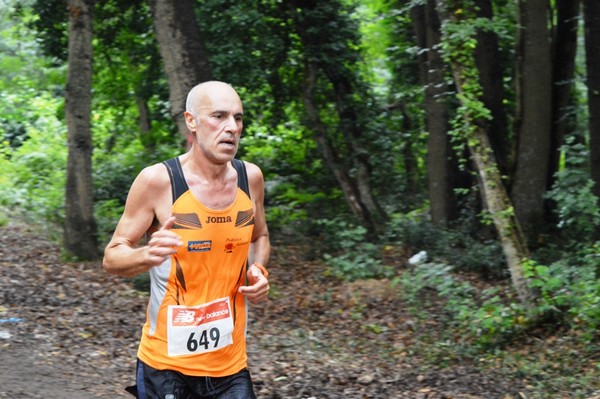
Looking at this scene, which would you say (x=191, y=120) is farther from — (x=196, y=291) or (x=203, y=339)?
(x=203, y=339)

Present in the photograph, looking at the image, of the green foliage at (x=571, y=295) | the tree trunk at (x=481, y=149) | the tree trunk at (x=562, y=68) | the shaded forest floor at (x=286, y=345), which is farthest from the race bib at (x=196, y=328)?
the tree trunk at (x=562, y=68)

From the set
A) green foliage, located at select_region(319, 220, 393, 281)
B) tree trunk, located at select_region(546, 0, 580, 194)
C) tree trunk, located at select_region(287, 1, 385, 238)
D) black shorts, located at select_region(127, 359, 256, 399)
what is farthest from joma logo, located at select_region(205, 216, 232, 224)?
tree trunk, located at select_region(287, 1, 385, 238)

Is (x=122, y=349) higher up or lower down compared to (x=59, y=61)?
lower down

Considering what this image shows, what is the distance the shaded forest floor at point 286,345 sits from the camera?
8055mm

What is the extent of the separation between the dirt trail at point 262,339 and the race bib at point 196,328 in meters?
4.04

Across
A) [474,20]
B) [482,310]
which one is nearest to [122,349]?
[482,310]

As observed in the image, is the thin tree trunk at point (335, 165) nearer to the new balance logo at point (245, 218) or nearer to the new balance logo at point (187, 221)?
the new balance logo at point (245, 218)

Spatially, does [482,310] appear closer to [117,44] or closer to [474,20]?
[474,20]

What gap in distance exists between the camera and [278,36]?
1692 centimetres

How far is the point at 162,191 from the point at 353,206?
13766mm

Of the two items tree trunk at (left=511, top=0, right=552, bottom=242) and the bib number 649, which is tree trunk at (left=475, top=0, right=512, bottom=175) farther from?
the bib number 649

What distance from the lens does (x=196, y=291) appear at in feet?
12.4

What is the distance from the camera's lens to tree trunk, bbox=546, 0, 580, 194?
613 inches

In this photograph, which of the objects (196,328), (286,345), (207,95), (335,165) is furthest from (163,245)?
(335,165)
